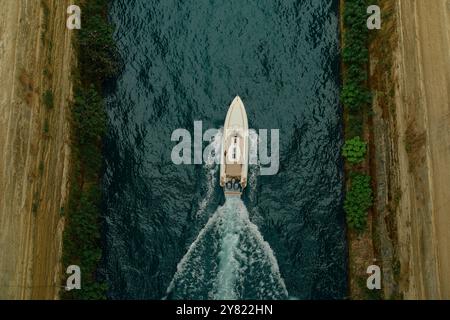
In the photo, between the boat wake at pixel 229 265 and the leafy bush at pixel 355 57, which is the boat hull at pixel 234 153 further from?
the leafy bush at pixel 355 57

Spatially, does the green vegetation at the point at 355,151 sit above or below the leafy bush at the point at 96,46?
below

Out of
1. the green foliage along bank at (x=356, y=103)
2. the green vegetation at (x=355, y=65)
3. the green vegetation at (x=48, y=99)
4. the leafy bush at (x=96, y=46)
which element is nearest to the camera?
the green vegetation at (x=48, y=99)

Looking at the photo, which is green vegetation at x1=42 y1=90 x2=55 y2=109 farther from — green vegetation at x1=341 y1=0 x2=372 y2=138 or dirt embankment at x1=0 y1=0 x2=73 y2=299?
green vegetation at x1=341 y1=0 x2=372 y2=138

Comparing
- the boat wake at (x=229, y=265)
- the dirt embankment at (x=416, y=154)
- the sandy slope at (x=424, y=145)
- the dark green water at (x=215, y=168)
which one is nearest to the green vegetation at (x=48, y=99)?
the dark green water at (x=215, y=168)

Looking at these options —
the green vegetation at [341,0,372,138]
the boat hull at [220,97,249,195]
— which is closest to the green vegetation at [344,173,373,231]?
the green vegetation at [341,0,372,138]

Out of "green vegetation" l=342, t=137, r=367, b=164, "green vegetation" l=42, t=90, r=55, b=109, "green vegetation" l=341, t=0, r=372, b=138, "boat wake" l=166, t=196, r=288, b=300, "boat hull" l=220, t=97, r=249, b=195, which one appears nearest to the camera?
"green vegetation" l=42, t=90, r=55, b=109

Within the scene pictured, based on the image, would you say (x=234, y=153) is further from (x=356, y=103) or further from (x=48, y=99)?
(x=48, y=99)
